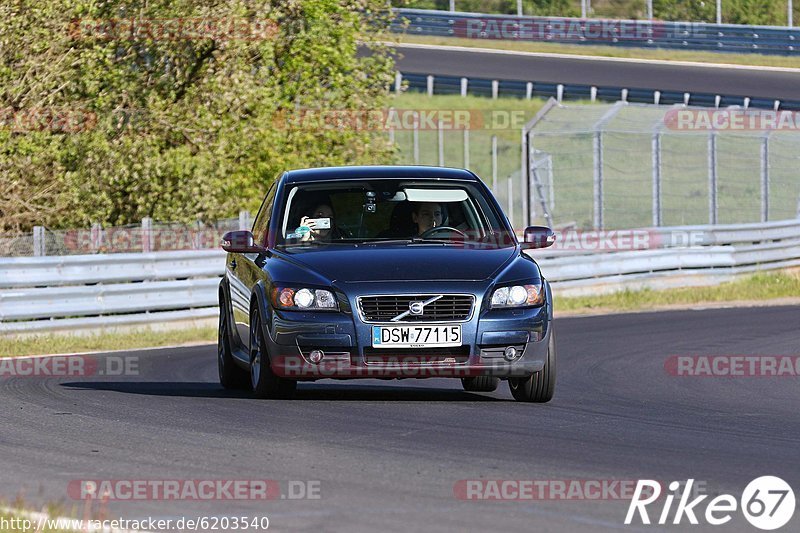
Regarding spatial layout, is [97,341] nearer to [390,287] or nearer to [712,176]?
[390,287]

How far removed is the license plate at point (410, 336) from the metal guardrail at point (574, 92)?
32.4 metres

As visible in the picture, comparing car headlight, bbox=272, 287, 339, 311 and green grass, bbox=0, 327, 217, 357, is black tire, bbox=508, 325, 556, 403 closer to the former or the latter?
car headlight, bbox=272, 287, 339, 311

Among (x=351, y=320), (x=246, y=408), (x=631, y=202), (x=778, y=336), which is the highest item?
(x=351, y=320)

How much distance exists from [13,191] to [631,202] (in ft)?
59.1

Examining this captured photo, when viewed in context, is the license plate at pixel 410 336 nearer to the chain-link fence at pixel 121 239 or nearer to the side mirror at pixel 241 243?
the side mirror at pixel 241 243

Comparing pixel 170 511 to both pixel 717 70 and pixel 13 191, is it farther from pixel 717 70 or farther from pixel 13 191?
pixel 717 70

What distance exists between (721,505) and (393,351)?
12.2ft

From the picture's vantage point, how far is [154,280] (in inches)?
818

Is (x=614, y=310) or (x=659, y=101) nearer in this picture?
(x=614, y=310)

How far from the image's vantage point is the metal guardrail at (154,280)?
18906mm

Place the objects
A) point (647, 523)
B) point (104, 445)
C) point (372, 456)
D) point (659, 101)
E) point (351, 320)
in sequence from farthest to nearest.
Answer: point (659, 101) < point (351, 320) < point (104, 445) < point (372, 456) < point (647, 523)

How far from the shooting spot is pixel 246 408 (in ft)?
34.5

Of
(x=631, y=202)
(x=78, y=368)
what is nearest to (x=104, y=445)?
(x=78, y=368)

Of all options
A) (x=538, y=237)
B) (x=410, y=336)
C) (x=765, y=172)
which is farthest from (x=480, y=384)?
(x=765, y=172)
